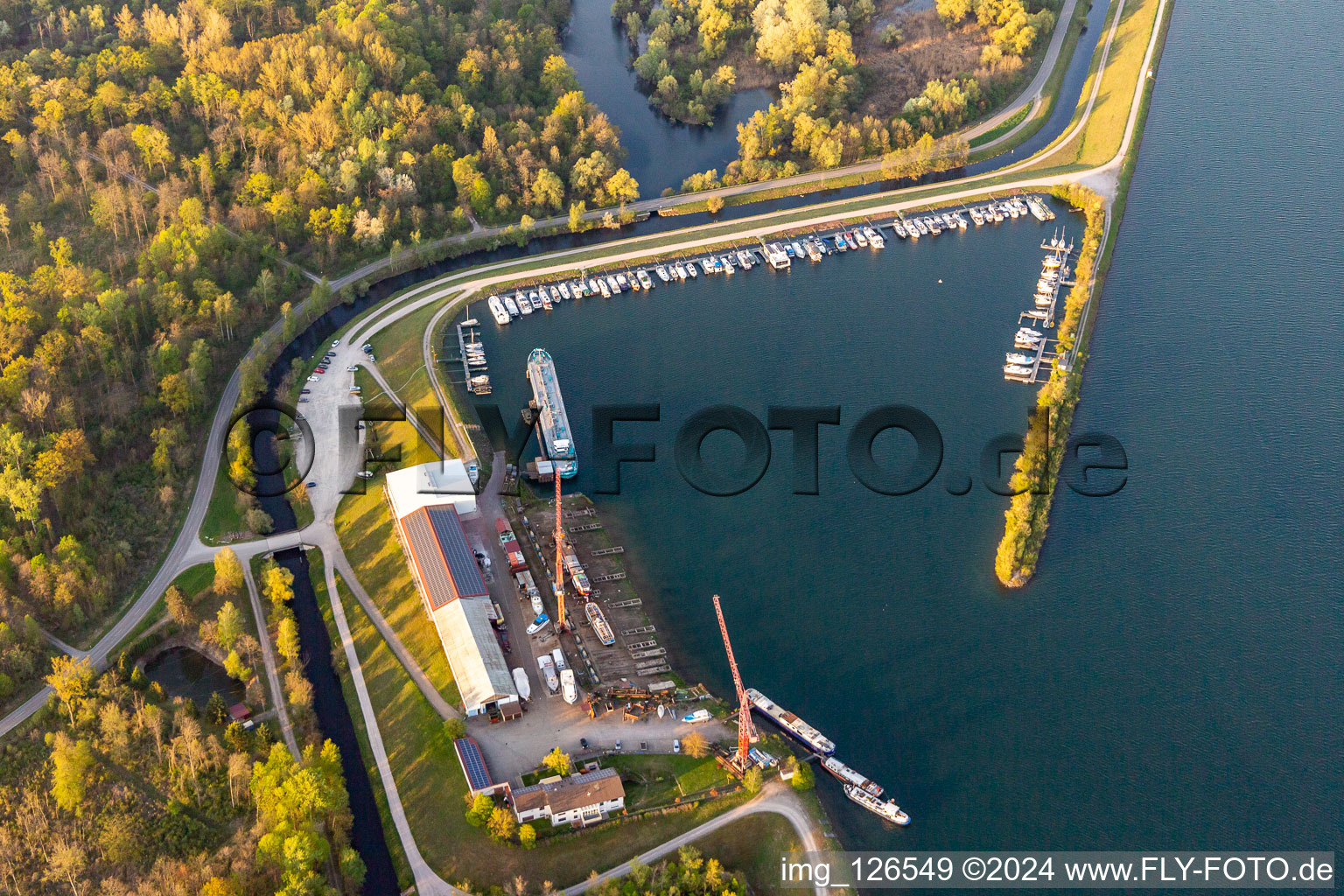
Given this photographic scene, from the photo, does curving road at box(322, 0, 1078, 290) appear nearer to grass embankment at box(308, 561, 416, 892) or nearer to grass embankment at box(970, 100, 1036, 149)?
grass embankment at box(970, 100, 1036, 149)

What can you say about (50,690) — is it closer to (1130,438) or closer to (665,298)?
(665,298)

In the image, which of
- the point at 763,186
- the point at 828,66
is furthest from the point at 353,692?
the point at 828,66

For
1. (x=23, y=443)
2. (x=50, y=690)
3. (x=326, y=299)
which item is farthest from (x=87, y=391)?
(x=50, y=690)

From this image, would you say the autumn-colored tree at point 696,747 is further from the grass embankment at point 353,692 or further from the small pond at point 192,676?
the small pond at point 192,676

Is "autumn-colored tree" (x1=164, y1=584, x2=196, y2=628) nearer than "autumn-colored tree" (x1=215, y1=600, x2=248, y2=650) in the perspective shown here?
Result: No

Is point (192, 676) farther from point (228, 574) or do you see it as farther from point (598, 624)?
point (598, 624)

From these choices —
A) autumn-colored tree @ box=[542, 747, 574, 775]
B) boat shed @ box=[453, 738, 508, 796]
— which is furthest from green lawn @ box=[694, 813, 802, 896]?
boat shed @ box=[453, 738, 508, 796]
